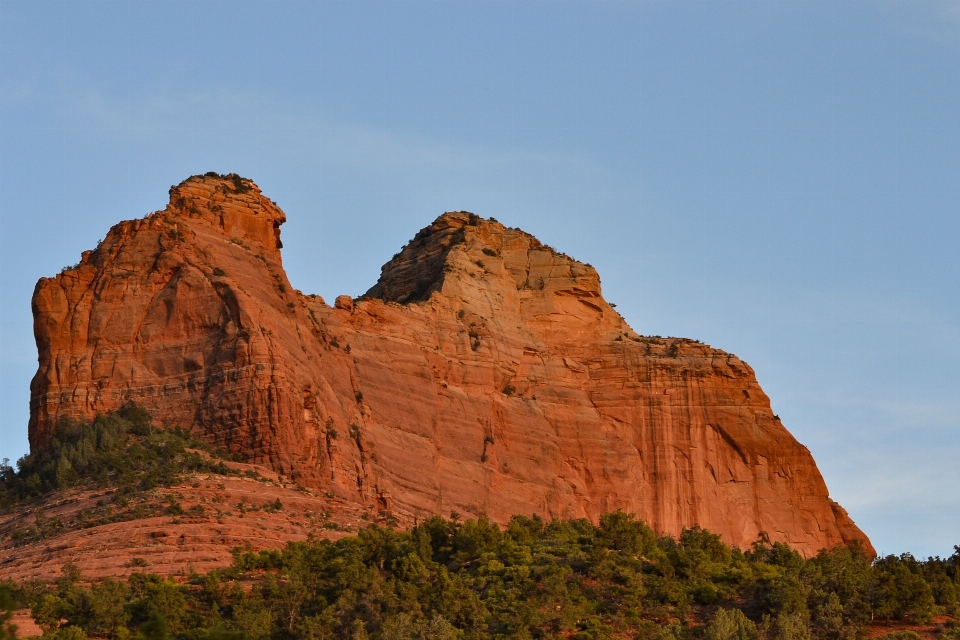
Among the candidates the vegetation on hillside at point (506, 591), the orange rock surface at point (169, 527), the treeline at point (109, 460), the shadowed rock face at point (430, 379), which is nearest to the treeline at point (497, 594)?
the vegetation on hillside at point (506, 591)

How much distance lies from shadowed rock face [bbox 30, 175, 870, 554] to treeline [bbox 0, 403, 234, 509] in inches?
39.7

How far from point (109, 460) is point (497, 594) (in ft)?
54.0

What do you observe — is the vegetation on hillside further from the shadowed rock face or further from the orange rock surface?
the shadowed rock face

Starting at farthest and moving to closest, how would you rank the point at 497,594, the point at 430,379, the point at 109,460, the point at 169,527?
1. the point at 430,379
2. the point at 109,460
3. the point at 169,527
4. the point at 497,594

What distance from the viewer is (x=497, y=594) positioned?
206ft

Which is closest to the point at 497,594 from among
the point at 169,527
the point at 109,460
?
the point at 169,527

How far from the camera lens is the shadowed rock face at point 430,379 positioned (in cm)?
7681

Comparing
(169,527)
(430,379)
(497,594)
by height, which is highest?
(430,379)

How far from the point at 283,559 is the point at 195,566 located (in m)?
2.73

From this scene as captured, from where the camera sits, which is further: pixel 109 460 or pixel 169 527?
pixel 109 460

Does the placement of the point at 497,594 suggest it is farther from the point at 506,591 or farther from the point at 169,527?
the point at 169,527

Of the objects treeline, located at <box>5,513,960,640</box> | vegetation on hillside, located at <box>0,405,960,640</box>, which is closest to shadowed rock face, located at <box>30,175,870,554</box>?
vegetation on hillside, located at <box>0,405,960,640</box>

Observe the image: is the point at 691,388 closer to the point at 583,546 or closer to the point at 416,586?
the point at 583,546

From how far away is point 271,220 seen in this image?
279ft
